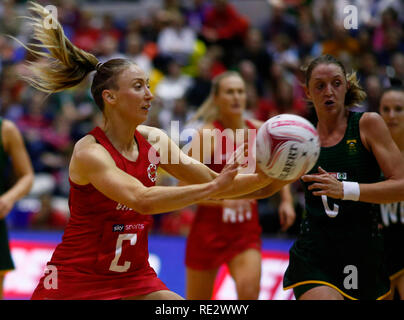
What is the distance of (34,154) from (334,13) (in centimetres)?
535

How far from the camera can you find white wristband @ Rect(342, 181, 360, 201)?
11.3 ft

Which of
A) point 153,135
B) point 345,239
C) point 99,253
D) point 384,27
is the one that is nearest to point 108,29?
point 384,27

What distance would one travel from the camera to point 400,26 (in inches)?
373

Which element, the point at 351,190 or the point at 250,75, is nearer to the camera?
the point at 351,190

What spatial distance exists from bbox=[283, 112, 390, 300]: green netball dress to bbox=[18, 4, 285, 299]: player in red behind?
36 centimetres

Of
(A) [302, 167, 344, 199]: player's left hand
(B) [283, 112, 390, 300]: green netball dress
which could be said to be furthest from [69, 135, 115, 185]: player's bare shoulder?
(B) [283, 112, 390, 300]: green netball dress

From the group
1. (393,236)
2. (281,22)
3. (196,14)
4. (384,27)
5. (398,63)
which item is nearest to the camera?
(393,236)

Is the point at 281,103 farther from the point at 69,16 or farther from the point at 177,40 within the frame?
the point at 69,16

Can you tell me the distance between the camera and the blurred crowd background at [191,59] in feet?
29.1

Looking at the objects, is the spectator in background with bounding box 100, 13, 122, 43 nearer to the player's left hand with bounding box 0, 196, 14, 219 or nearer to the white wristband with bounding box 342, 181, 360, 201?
the player's left hand with bounding box 0, 196, 14, 219

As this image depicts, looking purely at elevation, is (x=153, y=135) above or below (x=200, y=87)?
below

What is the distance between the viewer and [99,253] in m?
3.45

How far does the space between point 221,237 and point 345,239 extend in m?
1.77

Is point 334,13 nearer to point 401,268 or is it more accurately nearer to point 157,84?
point 157,84
